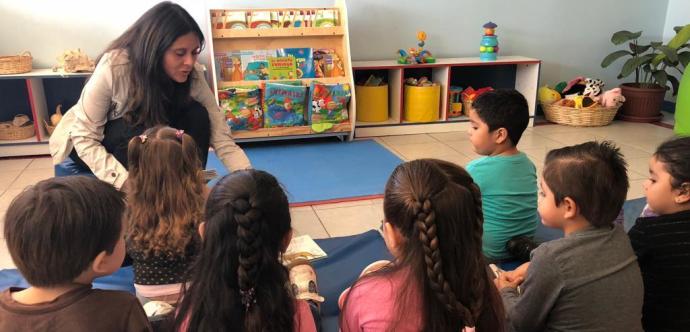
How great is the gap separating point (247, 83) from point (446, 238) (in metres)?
3.18

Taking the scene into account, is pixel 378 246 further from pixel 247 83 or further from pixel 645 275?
pixel 247 83

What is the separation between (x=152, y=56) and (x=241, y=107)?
1.74 m

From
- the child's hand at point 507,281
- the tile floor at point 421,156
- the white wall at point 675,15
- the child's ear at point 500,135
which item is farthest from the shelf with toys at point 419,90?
the child's hand at point 507,281

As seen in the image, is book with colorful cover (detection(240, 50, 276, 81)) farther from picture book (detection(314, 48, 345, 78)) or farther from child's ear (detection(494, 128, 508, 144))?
child's ear (detection(494, 128, 508, 144))

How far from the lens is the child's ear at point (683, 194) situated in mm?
1488

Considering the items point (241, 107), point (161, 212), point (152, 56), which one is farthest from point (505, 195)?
point (241, 107)

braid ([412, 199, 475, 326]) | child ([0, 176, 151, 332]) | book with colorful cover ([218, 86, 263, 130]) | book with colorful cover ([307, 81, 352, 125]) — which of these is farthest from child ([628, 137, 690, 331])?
book with colorful cover ([218, 86, 263, 130])

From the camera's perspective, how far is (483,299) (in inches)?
46.4

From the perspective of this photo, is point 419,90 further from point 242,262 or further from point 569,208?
point 242,262

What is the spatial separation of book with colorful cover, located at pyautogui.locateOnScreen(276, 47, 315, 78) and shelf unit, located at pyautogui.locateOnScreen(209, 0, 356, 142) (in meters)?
0.07

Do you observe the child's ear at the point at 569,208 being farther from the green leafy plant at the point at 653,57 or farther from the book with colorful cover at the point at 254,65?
the green leafy plant at the point at 653,57

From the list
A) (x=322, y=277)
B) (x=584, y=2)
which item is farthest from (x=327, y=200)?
(x=584, y=2)

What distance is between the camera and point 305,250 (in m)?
2.29

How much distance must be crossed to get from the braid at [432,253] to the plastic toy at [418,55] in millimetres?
3517
